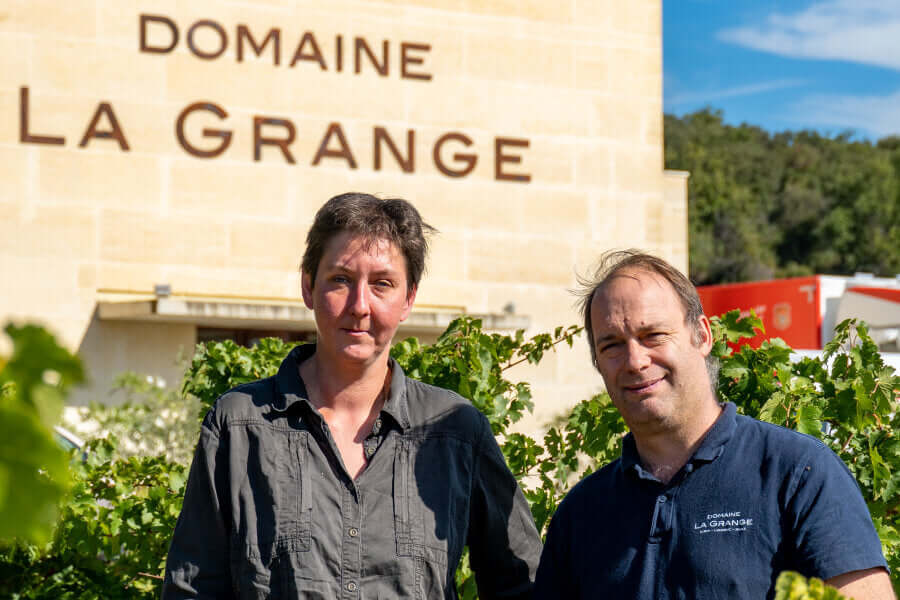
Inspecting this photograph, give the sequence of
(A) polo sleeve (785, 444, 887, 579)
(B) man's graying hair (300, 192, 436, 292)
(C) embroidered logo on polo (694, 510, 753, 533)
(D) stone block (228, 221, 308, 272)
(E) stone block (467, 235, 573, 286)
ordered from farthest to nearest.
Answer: (E) stone block (467, 235, 573, 286) → (D) stone block (228, 221, 308, 272) → (B) man's graying hair (300, 192, 436, 292) → (C) embroidered logo on polo (694, 510, 753, 533) → (A) polo sleeve (785, 444, 887, 579)

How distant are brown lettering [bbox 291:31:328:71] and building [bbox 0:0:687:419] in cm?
3

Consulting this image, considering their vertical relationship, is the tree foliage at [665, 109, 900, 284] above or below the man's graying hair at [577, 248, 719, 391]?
above

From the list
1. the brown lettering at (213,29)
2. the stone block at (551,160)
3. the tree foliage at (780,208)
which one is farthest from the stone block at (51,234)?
the tree foliage at (780,208)

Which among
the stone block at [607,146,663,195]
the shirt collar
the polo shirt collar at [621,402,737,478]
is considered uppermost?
the stone block at [607,146,663,195]

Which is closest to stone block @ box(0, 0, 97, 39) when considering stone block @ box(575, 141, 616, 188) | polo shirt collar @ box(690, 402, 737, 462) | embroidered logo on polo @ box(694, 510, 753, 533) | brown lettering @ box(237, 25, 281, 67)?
brown lettering @ box(237, 25, 281, 67)

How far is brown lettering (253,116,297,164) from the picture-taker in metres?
14.1

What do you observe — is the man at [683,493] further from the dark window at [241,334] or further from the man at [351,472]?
the dark window at [241,334]

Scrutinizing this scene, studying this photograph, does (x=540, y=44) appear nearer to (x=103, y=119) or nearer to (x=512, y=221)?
(x=512, y=221)

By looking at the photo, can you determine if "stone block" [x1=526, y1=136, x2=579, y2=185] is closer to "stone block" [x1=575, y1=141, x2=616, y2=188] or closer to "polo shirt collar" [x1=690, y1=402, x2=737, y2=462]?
"stone block" [x1=575, y1=141, x2=616, y2=188]

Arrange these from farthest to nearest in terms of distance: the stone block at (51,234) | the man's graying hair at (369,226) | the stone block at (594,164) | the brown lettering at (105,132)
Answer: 1. the stone block at (594,164)
2. the brown lettering at (105,132)
3. the stone block at (51,234)
4. the man's graying hair at (369,226)

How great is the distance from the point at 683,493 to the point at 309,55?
41.5 feet

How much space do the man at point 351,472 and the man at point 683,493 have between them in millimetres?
213

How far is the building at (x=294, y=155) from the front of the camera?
43.7 feet

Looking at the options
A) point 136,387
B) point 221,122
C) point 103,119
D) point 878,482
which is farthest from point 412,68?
point 878,482
